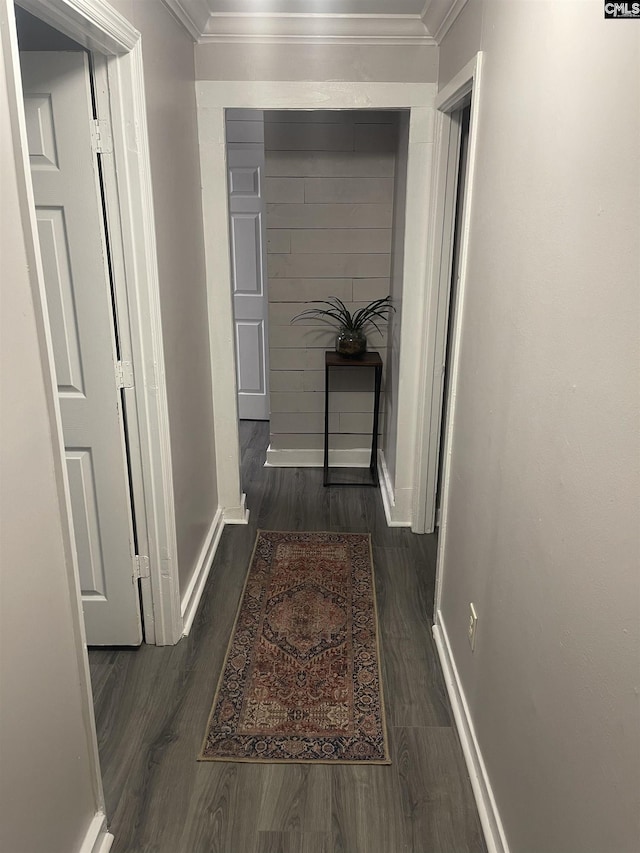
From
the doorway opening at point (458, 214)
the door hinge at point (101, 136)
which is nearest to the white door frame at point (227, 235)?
the doorway opening at point (458, 214)

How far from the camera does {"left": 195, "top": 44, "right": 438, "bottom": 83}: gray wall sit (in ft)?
9.33

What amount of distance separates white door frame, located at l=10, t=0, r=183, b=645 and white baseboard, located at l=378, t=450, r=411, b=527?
4.63ft

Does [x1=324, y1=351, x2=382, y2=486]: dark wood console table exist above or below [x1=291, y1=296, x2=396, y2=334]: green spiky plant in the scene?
below

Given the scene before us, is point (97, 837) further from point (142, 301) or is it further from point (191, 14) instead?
point (191, 14)

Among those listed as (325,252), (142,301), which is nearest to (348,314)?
(325,252)

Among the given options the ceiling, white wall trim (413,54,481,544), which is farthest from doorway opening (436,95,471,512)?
the ceiling

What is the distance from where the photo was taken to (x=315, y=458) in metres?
4.40

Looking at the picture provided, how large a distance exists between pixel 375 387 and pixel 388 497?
0.72m

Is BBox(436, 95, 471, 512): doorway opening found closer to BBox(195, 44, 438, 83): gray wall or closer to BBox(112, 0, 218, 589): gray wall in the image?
BBox(195, 44, 438, 83): gray wall

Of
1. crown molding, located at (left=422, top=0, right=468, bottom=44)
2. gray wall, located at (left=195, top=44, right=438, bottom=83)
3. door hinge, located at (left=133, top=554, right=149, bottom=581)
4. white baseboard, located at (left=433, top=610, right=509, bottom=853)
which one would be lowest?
white baseboard, located at (left=433, top=610, right=509, bottom=853)

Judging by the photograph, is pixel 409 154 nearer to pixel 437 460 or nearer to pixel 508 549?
pixel 437 460

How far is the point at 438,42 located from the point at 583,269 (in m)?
2.09

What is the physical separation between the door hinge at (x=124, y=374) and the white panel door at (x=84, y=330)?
2 centimetres

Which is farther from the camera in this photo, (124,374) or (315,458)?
(315,458)
